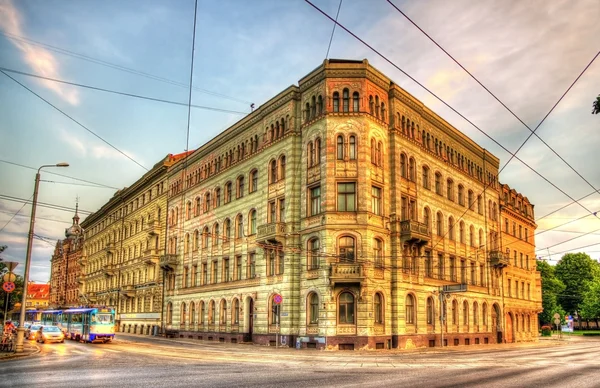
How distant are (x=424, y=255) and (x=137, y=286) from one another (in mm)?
39476

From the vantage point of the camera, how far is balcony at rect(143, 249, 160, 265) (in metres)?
61.9

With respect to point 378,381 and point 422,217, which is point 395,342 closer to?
point 422,217

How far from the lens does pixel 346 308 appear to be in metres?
36.1

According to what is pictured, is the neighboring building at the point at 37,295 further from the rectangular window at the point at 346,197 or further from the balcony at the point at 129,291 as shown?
the rectangular window at the point at 346,197

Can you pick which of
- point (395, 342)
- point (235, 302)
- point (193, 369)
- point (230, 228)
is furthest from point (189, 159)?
point (193, 369)

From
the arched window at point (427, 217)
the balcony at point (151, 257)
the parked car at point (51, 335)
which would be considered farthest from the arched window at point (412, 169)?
the balcony at point (151, 257)

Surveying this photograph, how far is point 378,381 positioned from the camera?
652 inches

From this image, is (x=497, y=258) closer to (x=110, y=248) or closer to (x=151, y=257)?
(x=151, y=257)

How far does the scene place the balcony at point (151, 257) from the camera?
6188cm

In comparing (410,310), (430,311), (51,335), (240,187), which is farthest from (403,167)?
(51,335)

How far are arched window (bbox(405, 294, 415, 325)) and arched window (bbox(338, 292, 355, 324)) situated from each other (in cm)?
599

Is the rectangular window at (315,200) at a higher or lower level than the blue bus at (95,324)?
higher

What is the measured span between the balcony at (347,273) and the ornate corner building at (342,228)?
67 mm

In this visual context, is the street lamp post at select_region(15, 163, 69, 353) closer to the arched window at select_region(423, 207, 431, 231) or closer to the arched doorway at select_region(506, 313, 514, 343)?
the arched window at select_region(423, 207, 431, 231)
